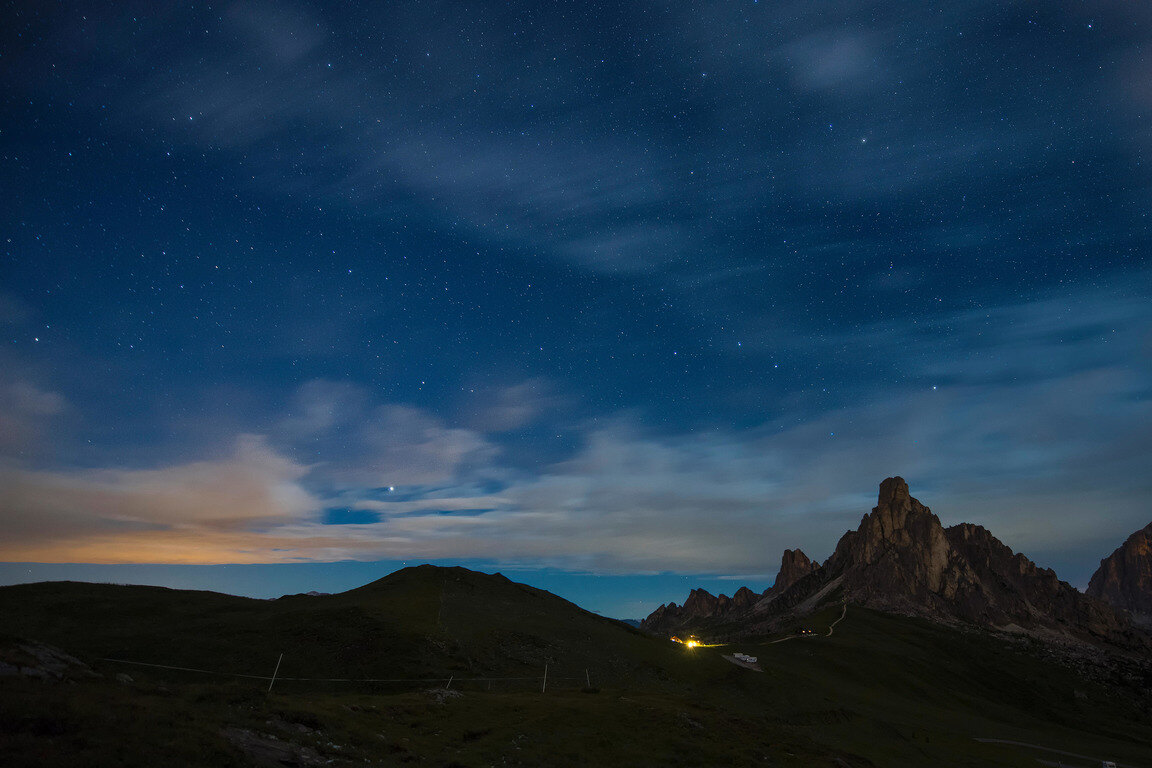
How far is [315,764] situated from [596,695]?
121 ft

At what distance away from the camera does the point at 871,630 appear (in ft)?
650

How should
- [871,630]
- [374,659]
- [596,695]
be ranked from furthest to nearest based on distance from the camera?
[871,630], [374,659], [596,695]

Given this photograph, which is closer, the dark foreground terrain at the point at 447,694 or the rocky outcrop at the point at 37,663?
the dark foreground terrain at the point at 447,694

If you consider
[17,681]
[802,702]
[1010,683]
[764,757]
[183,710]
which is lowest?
[1010,683]

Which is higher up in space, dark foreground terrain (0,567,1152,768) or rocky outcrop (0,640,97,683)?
rocky outcrop (0,640,97,683)

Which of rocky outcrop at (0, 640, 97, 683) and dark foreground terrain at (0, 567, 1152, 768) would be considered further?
rocky outcrop at (0, 640, 97, 683)

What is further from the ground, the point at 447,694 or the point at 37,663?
the point at 37,663

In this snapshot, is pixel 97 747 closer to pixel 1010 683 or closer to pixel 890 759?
pixel 890 759

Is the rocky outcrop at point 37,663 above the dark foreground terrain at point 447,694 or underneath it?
above

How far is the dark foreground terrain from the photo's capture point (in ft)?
83.9

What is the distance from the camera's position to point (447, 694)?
50969 millimetres

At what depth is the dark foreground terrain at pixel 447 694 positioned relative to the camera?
83.9 ft

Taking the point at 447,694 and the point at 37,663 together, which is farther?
the point at 447,694

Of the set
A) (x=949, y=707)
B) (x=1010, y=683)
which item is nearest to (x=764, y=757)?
(x=949, y=707)
